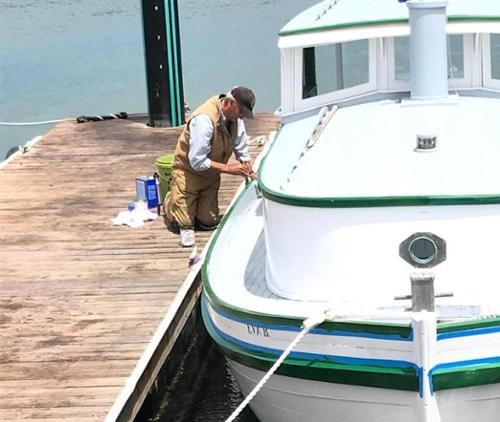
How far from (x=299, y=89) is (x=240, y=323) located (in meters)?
2.31

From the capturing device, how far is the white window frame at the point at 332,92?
7.00m

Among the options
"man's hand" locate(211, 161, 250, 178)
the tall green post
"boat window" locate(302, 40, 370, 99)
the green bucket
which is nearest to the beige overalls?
"man's hand" locate(211, 161, 250, 178)

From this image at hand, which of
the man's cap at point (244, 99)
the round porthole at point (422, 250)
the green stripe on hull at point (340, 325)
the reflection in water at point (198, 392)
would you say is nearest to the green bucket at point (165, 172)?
the reflection in water at point (198, 392)

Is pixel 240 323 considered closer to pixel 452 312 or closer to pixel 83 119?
pixel 452 312

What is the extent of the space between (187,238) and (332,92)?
6.06 feet

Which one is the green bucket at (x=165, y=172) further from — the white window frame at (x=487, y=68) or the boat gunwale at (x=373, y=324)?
the boat gunwale at (x=373, y=324)

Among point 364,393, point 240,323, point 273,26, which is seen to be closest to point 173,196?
point 240,323

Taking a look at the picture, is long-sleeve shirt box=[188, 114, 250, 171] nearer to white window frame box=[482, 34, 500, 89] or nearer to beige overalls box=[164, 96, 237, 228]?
beige overalls box=[164, 96, 237, 228]

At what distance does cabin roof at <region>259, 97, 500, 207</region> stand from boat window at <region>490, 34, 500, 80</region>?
0.47 meters

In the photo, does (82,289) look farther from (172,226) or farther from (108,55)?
(108,55)

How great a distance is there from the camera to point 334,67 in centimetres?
721

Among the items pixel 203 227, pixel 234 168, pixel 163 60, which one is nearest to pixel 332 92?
pixel 234 168

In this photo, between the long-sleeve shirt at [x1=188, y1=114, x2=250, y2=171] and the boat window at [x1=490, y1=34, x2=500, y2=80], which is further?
the long-sleeve shirt at [x1=188, y1=114, x2=250, y2=171]

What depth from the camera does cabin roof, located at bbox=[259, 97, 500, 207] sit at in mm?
5211
